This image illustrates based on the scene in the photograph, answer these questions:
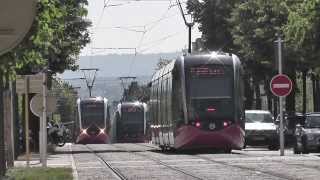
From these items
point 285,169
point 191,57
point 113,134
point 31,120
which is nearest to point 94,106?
point 113,134

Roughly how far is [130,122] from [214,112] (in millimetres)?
35569

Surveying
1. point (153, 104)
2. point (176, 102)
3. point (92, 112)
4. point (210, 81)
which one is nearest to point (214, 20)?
point (92, 112)

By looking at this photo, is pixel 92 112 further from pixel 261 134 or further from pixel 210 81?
pixel 210 81

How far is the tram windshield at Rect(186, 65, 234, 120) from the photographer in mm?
30203

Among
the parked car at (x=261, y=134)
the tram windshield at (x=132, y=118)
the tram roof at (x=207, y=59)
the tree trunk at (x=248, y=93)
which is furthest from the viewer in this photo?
the tram windshield at (x=132, y=118)

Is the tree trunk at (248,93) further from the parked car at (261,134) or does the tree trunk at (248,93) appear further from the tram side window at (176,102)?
the tram side window at (176,102)

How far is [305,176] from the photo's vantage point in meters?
17.3

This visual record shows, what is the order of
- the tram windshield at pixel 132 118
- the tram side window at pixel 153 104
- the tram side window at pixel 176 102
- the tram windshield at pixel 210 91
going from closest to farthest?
the tram windshield at pixel 210 91, the tram side window at pixel 176 102, the tram side window at pixel 153 104, the tram windshield at pixel 132 118

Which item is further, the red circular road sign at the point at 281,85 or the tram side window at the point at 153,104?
the tram side window at the point at 153,104

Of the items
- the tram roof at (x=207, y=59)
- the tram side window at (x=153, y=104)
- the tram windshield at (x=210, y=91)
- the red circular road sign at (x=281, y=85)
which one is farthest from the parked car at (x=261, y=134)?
the red circular road sign at (x=281, y=85)

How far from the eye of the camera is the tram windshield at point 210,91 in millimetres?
30203

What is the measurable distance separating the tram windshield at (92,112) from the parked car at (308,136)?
28157 millimetres

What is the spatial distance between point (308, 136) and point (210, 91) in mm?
4226

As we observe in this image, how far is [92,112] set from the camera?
59969 millimetres
